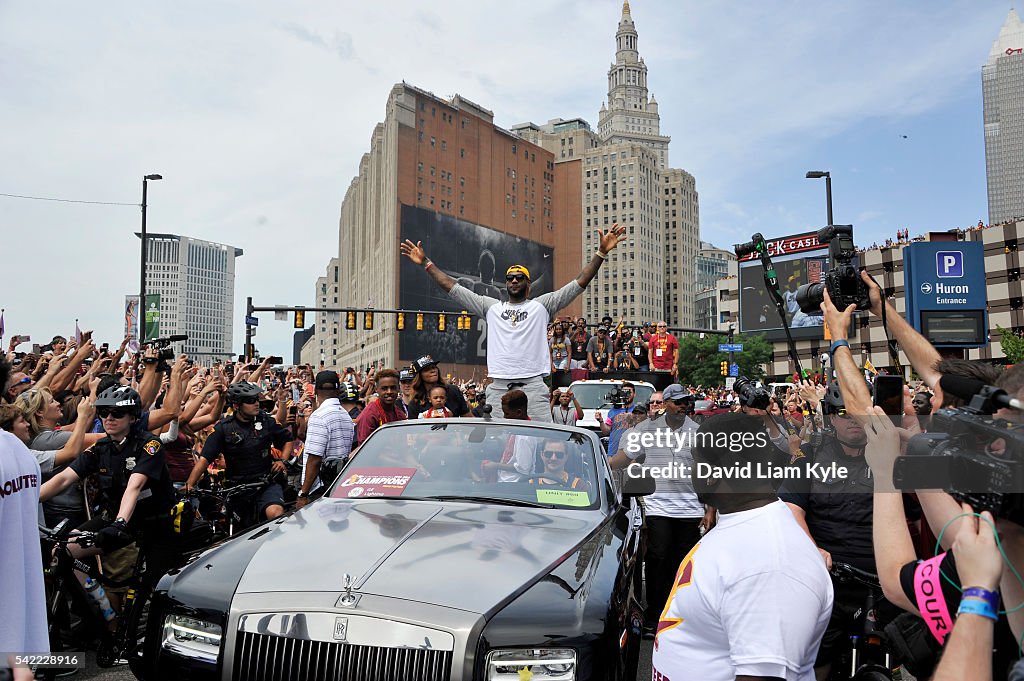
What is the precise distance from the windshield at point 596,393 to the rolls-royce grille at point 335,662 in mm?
11244

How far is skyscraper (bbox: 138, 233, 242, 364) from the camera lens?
88125 millimetres

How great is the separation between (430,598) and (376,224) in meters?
122

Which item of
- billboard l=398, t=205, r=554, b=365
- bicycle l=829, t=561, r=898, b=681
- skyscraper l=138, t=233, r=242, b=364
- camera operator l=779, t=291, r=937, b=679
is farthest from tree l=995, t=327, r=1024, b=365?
skyscraper l=138, t=233, r=242, b=364

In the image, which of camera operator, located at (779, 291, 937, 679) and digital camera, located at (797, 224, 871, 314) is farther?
camera operator, located at (779, 291, 937, 679)

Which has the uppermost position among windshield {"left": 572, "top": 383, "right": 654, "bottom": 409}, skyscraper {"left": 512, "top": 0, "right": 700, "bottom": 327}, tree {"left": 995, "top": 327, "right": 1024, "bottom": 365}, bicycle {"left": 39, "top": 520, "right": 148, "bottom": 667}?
skyscraper {"left": 512, "top": 0, "right": 700, "bottom": 327}

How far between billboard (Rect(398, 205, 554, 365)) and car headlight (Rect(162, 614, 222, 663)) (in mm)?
90324

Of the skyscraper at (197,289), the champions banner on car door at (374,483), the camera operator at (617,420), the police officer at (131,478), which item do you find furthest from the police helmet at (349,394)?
the skyscraper at (197,289)

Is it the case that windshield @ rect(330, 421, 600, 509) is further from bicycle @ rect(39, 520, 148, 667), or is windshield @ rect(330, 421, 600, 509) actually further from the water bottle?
the water bottle

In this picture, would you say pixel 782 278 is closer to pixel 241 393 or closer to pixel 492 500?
pixel 241 393

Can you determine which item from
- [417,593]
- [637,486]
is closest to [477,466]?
[637,486]

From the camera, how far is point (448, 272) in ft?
332

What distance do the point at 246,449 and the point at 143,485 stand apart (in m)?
1.65

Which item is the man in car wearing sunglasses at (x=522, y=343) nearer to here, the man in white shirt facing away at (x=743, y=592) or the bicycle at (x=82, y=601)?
the bicycle at (x=82, y=601)

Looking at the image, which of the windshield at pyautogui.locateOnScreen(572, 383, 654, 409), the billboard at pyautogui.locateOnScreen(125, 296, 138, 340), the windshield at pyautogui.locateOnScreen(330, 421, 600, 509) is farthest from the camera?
the billboard at pyautogui.locateOnScreen(125, 296, 138, 340)
